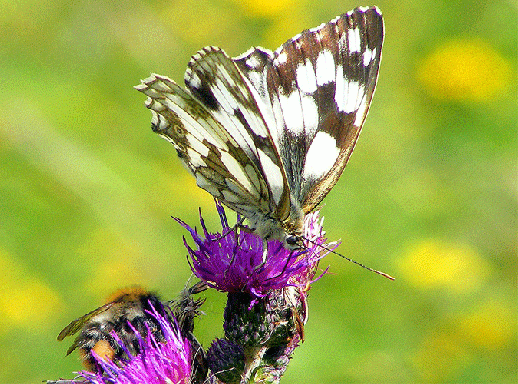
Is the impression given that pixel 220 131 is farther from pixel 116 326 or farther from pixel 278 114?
pixel 116 326

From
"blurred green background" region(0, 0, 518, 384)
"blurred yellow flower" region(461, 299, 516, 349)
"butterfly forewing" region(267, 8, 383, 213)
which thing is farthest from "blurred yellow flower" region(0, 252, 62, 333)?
"blurred yellow flower" region(461, 299, 516, 349)

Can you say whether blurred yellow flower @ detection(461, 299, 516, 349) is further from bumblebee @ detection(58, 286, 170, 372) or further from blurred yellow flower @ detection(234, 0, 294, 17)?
blurred yellow flower @ detection(234, 0, 294, 17)

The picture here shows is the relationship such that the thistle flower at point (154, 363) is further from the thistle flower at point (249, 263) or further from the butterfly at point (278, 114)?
the butterfly at point (278, 114)

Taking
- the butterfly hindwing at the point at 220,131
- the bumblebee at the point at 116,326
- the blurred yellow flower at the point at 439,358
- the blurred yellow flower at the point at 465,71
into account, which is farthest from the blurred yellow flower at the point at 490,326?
the bumblebee at the point at 116,326

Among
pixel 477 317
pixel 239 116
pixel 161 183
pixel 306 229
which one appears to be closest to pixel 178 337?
pixel 306 229

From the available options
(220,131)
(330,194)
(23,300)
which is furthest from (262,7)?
(220,131)

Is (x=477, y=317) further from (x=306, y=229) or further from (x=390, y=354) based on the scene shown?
(x=306, y=229)
